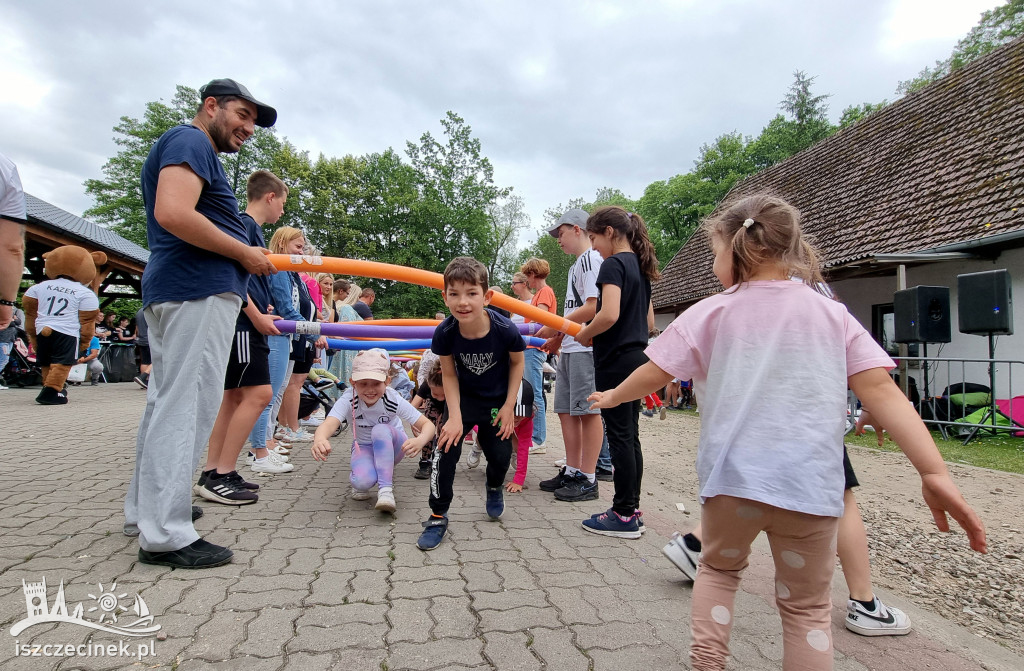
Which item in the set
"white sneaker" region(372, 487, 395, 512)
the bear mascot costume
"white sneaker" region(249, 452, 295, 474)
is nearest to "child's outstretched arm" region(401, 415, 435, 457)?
"white sneaker" region(372, 487, 395, 512)

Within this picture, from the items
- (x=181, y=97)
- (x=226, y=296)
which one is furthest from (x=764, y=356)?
(x=181, y=97)

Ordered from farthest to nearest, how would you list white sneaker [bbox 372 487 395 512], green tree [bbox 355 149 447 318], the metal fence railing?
1. green tree [bbox 355 149 447 318]
2. the metal fence railing
3. white sneaker [bbox 372 487 395 512]

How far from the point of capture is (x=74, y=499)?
10.8ft

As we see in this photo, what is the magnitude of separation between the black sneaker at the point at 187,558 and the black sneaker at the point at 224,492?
100cm

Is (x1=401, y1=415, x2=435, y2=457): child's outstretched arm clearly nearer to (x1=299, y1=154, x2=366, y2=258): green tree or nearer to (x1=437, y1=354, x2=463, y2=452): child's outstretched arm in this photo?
(x1=437, y1=354, x2=463, y2=452): child's outstretched arm

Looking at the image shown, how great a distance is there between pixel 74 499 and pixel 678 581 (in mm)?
3464

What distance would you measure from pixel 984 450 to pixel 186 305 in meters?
8.68

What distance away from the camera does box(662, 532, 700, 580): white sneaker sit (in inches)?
93.0

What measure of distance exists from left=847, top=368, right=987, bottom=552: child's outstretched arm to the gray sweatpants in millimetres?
2513

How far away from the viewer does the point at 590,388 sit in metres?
3.89

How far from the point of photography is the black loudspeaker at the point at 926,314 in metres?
7.87

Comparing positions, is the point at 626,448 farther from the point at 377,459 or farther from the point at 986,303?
the point at 986,303

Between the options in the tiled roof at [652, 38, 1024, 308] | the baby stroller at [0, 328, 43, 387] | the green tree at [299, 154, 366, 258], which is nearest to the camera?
the tiled roof at [652, 38, 1024, 308]

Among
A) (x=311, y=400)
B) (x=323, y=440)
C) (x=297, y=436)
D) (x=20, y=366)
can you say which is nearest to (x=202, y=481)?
(x=323, y=440)
